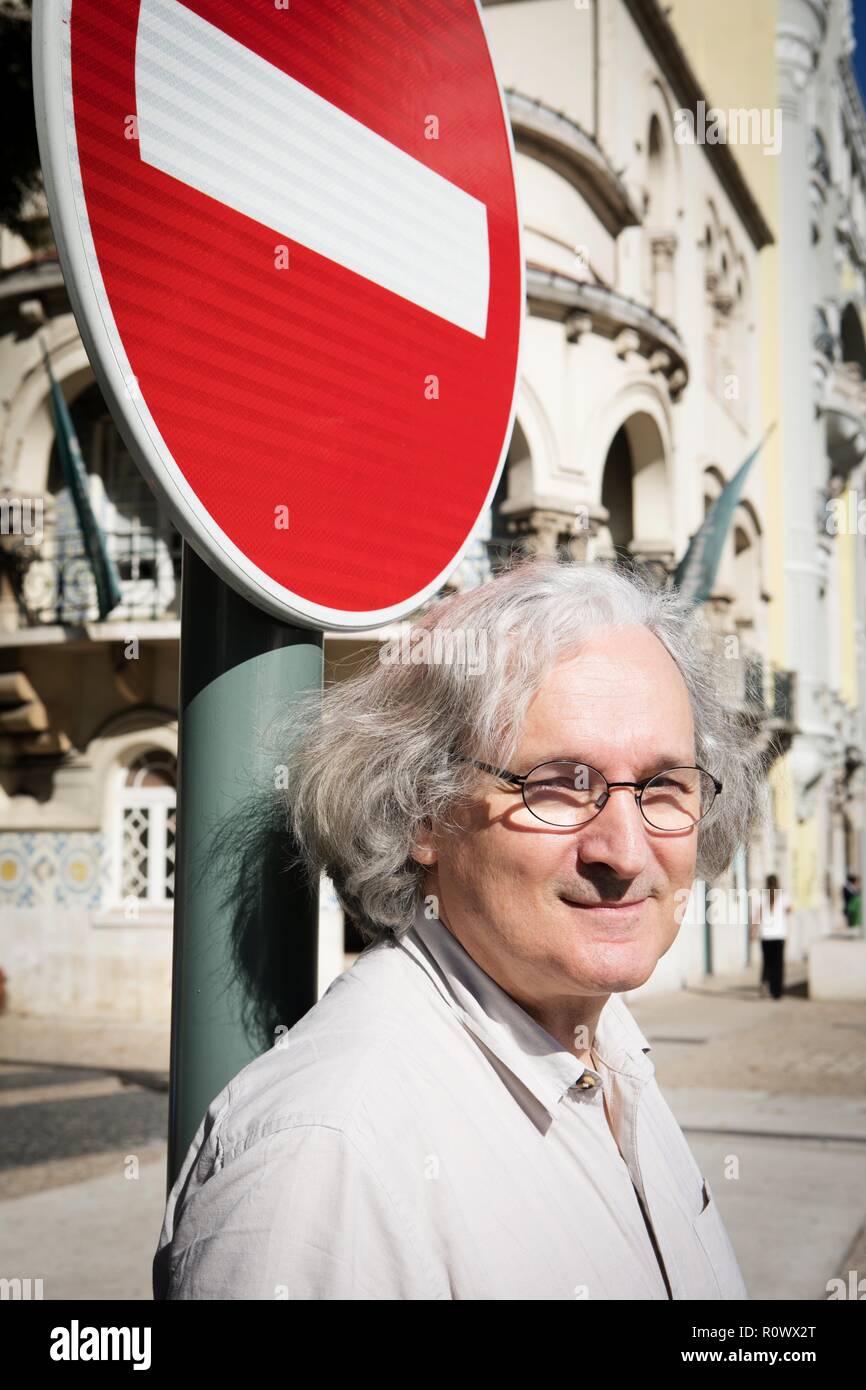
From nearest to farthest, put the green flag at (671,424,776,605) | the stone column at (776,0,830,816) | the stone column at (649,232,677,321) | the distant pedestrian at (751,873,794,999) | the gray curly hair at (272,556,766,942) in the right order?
the gray curly hair at (272,556,766,942), the green flag at (671,424,776,605), the distant pedestrian at (751,873,794,999), the stone column at (649,232,677,321), the stone column at (776,0,830,816)

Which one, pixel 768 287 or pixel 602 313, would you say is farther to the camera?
pixel 768 287

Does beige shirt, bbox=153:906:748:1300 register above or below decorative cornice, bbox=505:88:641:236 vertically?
below

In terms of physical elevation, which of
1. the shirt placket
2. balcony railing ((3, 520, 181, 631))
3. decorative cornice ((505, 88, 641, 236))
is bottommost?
the shirt placket

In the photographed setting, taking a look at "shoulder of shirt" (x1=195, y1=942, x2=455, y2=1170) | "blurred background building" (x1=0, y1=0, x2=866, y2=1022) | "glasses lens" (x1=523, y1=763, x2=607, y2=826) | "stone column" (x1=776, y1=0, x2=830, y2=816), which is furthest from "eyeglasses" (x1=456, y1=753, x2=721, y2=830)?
"stone column" (x1=776, y1=0, x2=830, y2=816)

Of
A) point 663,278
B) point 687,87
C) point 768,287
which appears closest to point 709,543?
point 663,278

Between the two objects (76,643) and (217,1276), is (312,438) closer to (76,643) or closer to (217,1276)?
(217,1276)

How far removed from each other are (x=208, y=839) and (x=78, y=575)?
15.3 meters

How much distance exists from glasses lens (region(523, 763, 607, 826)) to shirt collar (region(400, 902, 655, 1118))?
0.19 meters

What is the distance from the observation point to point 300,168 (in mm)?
1486

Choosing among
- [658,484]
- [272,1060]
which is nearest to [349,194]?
[272,1060]

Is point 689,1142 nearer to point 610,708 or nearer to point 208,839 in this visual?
point 610,708

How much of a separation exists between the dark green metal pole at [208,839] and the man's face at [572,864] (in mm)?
215

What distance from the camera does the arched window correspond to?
53.0 feet

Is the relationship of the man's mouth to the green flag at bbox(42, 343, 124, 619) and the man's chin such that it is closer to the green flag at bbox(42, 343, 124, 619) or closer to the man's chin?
the man's chin
